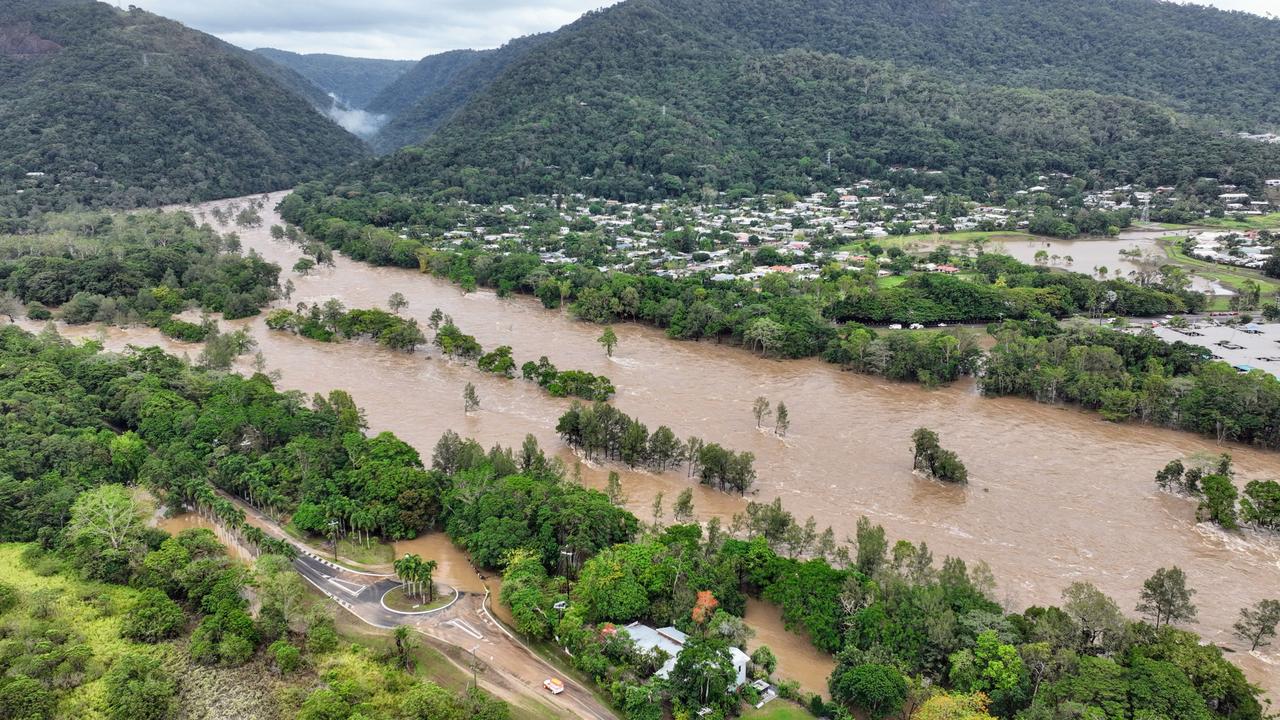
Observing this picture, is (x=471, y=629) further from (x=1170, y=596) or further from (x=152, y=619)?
(x=1170, y=596)

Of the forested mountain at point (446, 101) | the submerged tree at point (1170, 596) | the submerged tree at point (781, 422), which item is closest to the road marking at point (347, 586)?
the submerged tree at point (781, 422)

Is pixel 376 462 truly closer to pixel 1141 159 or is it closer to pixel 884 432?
pixel 884 432

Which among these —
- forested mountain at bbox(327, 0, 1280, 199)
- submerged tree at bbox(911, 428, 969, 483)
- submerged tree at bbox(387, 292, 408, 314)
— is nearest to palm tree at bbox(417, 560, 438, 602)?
submerged tree at bbox(911, 428, 969, 483)

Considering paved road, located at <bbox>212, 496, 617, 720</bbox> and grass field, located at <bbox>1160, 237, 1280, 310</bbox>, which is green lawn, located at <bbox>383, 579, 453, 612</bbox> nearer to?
paved road, located at <bbox>212, 496, 617, 720</bbox>

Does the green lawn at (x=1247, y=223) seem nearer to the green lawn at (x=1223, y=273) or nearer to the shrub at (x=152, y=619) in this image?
the green lawn at (x=1223, y=273)

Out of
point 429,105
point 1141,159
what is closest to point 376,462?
point 1141,159
